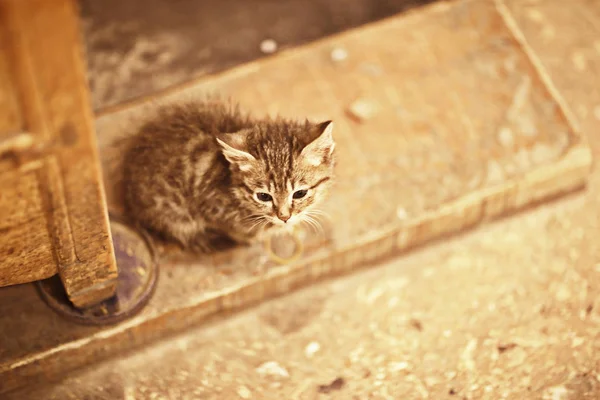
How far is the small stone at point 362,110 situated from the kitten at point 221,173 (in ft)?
2.16

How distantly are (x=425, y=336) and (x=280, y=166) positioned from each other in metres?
1.10

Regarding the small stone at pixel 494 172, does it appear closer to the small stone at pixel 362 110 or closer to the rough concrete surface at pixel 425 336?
the rough concrete surface at pixel 425 336

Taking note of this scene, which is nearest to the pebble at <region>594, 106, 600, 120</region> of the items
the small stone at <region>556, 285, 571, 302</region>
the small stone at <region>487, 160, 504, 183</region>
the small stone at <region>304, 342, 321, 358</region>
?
the small stone at <region>487, 160, 504, 183</region>

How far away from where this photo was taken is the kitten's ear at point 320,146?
2318mm

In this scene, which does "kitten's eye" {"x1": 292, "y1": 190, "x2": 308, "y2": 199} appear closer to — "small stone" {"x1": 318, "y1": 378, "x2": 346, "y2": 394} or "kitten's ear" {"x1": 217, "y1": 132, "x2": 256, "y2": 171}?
"kitten's ear" {"x1": 217, "y1": 132, "x2": 256, "y2": 171}

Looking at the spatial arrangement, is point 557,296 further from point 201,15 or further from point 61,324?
point 201,15

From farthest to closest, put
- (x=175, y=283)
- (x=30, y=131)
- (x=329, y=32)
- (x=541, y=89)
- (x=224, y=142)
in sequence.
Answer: (x=329, y=32) < (x=541, y=89) < (x=175, y=283) < (x=224, y=142) < (x=30, y=131)

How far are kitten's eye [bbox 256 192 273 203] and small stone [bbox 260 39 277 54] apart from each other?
143 centimetres

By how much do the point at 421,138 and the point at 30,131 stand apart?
6.46 feet

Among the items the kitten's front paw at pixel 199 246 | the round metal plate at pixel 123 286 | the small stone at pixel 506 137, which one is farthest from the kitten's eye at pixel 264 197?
the small stone at pixel 506 137

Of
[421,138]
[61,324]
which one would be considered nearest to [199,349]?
[61,324]

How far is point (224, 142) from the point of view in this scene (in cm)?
236

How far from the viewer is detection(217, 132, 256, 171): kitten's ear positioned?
2.36 meters

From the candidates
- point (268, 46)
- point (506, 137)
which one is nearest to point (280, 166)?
point (506, 137)
